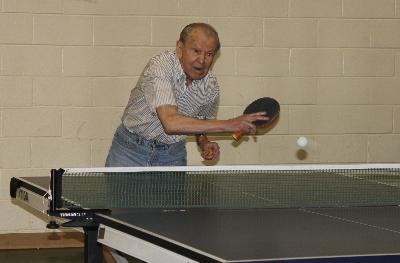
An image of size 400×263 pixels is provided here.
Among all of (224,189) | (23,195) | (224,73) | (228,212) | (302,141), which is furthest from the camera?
(224,73)

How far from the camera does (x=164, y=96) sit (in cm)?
443

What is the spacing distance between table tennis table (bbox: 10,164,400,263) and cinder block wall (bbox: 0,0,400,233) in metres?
1.97

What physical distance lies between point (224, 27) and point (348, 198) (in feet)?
9.80

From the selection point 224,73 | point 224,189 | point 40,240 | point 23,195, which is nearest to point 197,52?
point 224,189

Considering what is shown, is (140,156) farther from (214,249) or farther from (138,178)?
(214,249)

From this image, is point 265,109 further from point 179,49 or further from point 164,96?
point 179,49

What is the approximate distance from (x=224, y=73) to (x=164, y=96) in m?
2.45

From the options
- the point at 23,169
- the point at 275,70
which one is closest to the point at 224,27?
the point at 275,70

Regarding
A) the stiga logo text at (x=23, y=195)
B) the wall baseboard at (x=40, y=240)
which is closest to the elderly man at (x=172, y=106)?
the stiga logo text at (x=23, y=195)

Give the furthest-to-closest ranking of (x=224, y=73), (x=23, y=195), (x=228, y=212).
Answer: (x=224, y=73), (x=23, y=195), (x=228, y=212)

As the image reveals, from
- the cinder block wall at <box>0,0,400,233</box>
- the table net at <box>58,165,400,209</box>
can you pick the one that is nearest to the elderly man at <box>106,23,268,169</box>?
the table net at <box>58,165,400,209</box>

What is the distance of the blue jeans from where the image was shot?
15.9 ft

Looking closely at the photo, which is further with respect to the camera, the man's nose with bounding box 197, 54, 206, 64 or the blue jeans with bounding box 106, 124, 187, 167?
the blue jeans with bounding box 106, 124, 187, 167

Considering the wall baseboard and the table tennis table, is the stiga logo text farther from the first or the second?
the wall baseboard
